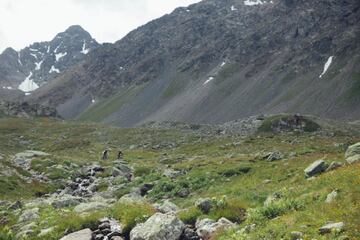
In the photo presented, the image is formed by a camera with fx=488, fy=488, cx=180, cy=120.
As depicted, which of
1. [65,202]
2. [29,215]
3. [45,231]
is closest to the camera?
[45,231]

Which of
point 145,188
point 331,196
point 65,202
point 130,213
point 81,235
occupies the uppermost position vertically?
point 65,202

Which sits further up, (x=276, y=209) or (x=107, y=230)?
(x=107, y=230)

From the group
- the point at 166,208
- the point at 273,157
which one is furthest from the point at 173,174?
the point at 166,208

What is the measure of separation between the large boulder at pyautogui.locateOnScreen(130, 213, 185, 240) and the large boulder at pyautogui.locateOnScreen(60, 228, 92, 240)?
6.11ft

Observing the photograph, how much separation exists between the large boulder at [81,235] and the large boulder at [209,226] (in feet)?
14.6

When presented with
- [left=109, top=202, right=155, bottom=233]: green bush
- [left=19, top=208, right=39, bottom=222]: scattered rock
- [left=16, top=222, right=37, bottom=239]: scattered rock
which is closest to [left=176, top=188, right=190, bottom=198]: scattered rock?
[left=19, top=208, right=39, bottom=222]: scattered rock

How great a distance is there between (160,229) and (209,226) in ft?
6.65

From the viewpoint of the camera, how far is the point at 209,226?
19.0 metres

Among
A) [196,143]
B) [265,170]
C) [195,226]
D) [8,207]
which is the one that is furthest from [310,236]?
[196,143]

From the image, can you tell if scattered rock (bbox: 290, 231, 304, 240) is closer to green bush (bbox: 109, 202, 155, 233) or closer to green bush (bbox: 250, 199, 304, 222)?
green bush (bbox: 250, 199, 304, 222)

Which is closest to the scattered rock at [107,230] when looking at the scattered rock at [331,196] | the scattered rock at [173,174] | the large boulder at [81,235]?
the large boulder at [81,235]

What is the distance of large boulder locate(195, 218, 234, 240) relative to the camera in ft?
60.9

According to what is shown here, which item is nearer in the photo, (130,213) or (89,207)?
(130,213)

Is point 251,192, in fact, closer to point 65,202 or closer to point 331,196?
point 331,196
